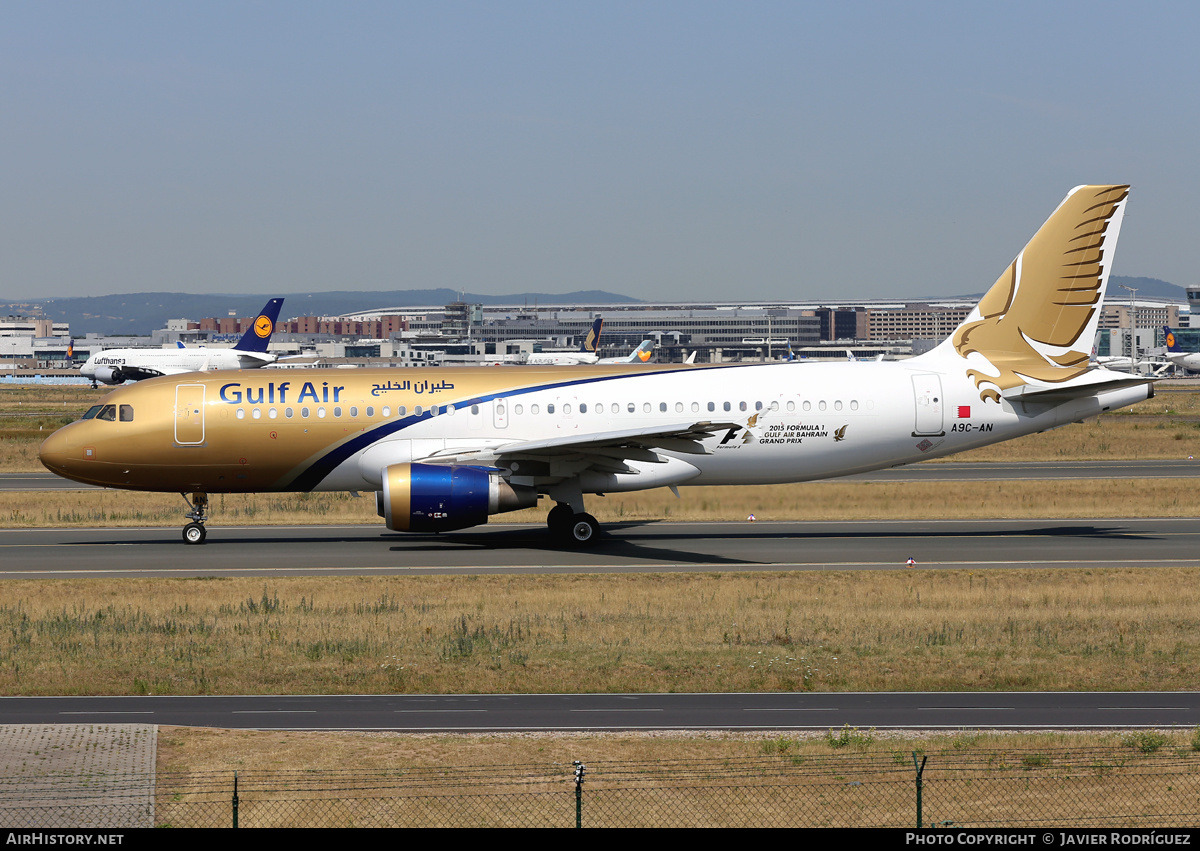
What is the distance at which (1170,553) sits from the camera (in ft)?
116

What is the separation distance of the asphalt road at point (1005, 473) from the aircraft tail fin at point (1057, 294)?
13.4m

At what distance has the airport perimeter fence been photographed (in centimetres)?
1452

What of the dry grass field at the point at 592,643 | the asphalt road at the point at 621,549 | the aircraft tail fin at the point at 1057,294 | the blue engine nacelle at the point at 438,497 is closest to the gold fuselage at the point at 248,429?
the asphalt road at the point at 621,549

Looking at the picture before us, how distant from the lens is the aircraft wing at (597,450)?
1362 inches

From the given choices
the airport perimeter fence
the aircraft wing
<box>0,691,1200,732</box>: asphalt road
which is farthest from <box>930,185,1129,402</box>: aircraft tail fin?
the airport perimeter fence

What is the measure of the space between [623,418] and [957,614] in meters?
13.7

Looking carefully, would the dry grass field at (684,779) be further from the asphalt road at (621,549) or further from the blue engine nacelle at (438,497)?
the blue engine nacelle at (438,497)

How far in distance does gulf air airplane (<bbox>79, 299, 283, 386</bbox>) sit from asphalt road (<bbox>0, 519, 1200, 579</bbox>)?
102m

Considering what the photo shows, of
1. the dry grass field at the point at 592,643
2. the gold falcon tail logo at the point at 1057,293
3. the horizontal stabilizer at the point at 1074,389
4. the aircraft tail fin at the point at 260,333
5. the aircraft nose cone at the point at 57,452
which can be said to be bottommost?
the dry grass field at the point at 592,643

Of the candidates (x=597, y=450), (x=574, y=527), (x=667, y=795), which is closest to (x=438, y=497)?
(x=597, y=450)

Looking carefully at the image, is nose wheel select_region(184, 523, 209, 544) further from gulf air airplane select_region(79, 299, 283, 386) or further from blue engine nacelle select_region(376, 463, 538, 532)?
gulf air airplane select_region(79, 299, 283, 386)

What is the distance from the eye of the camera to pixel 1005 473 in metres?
56.7

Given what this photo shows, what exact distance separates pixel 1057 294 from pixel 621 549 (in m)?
16.0

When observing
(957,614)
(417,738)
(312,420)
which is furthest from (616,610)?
(312,420)
